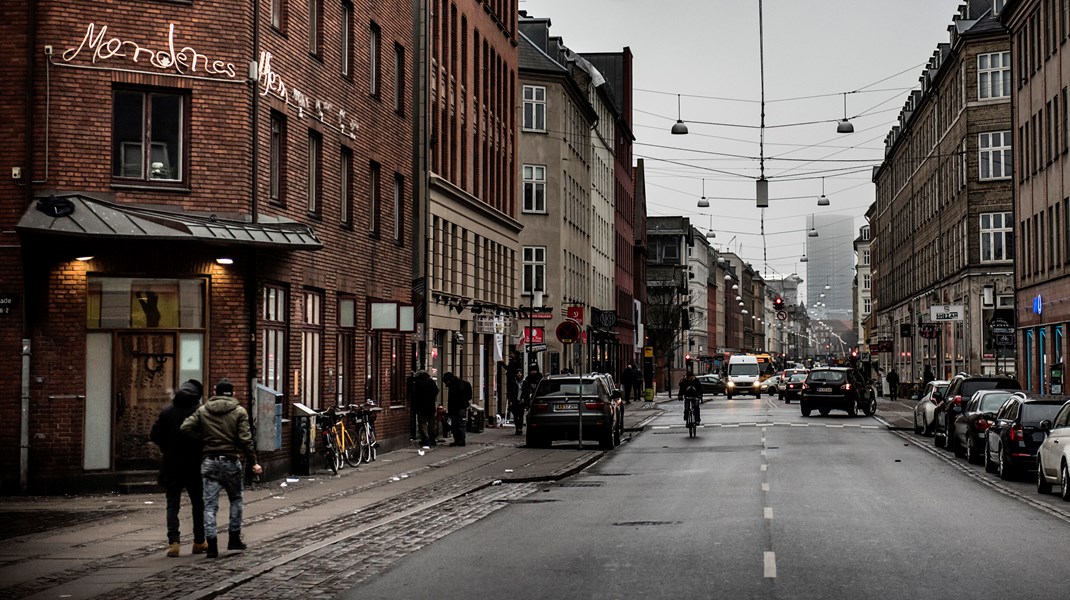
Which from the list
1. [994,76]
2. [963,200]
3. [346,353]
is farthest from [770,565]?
[994,76]

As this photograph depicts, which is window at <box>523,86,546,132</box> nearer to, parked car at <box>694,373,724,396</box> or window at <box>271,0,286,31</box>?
parked car at <box>694,373,724,396</box>

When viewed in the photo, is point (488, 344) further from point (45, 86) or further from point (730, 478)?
point (45, 86)

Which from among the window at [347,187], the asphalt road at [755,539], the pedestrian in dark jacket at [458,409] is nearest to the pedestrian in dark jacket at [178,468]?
the asphalt road at [755,539]

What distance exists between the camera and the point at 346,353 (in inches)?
1220

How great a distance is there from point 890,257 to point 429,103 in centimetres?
7700

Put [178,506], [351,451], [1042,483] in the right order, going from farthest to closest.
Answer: [351,451], [1042,483], [178,506]

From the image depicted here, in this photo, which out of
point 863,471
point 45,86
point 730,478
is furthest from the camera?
point 863,471

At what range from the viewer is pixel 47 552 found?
48.6 feet

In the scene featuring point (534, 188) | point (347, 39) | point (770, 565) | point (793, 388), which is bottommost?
point (770, 565)

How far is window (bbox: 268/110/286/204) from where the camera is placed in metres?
25.9

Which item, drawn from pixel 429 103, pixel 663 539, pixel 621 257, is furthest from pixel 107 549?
pixel 621 257

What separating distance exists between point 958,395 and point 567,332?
917 cm

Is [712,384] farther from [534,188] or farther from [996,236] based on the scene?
[534,188]

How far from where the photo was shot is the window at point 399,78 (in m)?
35.6
